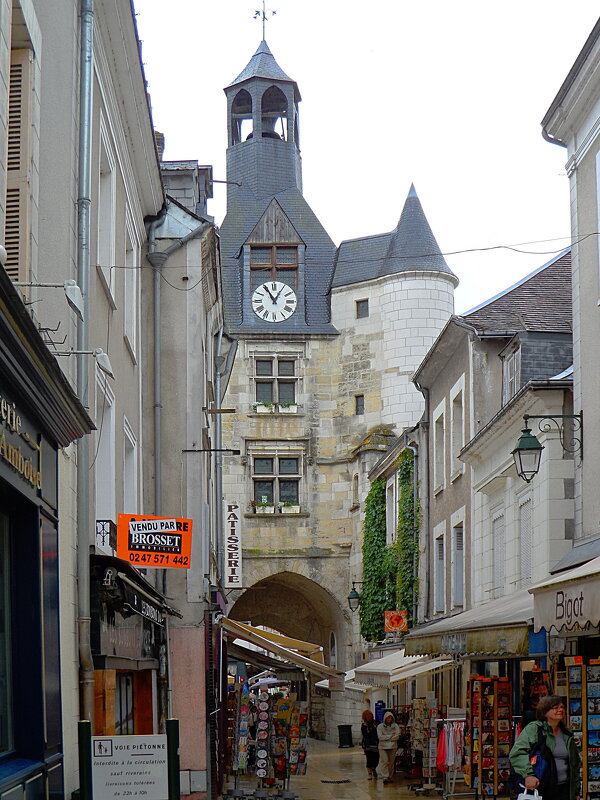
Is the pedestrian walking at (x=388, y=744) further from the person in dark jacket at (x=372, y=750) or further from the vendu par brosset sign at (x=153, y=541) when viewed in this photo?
the vendu par brosset sign at (x=153, y=541)

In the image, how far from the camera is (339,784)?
21.1 meters

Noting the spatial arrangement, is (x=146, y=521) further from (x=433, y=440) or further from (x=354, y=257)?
(x=354, y=257)

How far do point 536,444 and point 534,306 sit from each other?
665cm

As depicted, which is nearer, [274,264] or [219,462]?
[219,462]

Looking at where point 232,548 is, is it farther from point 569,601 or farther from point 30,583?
point 30,583

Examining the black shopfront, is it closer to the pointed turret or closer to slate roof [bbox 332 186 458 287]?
the pointed turret

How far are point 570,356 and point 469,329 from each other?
190 centimetres

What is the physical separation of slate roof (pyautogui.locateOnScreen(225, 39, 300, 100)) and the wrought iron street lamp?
3370cm

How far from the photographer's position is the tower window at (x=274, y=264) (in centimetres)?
4175

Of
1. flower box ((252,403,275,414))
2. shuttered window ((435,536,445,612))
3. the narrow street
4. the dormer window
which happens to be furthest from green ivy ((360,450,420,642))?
the dormer window

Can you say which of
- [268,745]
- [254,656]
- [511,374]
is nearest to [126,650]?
[511,374]

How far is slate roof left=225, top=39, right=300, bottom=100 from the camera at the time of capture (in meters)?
46.1

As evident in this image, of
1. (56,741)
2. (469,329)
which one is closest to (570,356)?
(469,329)

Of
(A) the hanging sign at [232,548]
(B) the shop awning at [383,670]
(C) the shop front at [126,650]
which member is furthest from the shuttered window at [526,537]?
(A) the hanging sign at [232,548]
